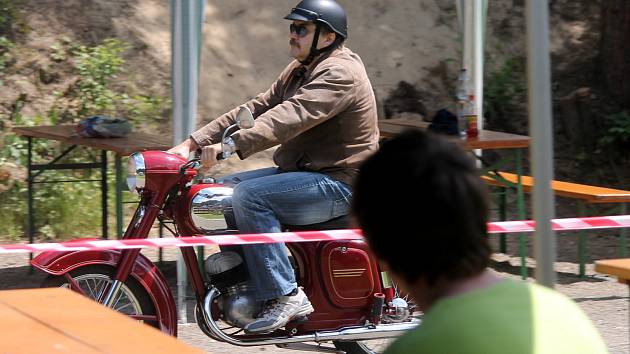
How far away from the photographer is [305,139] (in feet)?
16.9

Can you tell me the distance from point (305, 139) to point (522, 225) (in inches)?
Result: 60.9

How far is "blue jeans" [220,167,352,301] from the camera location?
4910mm

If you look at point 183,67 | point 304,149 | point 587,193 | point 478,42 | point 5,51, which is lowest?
point 587,193

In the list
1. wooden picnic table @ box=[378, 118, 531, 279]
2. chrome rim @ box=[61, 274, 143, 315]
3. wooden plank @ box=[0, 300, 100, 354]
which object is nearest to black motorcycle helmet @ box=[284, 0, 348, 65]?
chrome rim @ box=[61, 274, 143, 315]

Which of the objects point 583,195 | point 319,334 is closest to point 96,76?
point 583,195

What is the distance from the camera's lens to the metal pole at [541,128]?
10.8 feet

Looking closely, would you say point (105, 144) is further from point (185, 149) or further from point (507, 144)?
point (507, 144)

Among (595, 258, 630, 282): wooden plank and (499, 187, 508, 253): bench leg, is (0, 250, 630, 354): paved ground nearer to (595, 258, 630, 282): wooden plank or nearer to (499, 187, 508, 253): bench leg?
(499, 187, 508, 253): bench leg

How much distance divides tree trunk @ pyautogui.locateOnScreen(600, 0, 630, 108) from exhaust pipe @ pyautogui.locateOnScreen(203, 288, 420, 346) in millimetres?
6326

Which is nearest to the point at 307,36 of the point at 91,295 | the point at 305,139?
the point at 305,139

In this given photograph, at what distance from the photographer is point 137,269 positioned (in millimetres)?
5031

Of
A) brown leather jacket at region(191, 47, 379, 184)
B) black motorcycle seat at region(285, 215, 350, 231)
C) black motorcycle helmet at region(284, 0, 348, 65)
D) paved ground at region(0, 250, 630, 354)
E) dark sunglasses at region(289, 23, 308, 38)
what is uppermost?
black motorcycle helmet at region(284, 0, 348, 65)

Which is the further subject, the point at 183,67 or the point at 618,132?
the point at 618,132

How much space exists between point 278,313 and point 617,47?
22.3 ft
